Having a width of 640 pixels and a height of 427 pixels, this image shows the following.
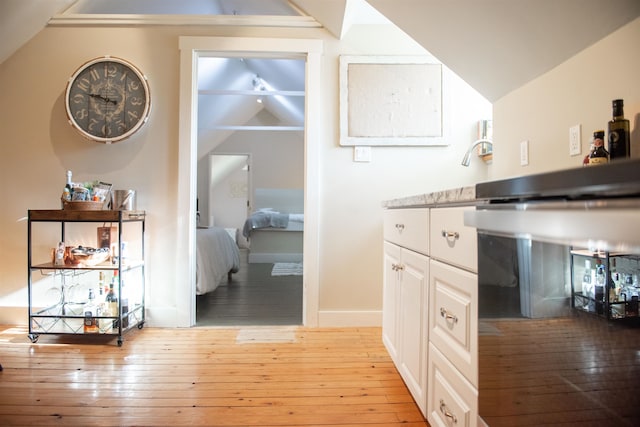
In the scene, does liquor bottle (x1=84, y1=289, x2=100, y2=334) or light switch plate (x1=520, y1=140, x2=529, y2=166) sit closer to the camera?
light switch plate (x1=520, y1=140, x2=529, y2=166)

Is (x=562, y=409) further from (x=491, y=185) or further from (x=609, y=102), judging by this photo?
(x=609, y=102)

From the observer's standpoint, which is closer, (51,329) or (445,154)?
(51,329)

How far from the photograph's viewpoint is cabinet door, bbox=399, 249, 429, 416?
1.30 m

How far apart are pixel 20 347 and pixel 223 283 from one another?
78.7 inches

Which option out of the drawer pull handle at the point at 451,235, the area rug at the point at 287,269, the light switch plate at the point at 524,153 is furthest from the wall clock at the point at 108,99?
the area rug at the point at 287,269

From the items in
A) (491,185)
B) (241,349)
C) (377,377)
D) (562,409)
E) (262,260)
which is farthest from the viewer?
(262,260)

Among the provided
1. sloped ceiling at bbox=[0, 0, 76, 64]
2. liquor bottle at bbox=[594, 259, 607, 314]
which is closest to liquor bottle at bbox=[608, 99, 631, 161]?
liquor bottle at bbox=[594, 259, 607, 314]

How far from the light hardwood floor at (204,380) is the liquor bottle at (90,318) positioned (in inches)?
2.8

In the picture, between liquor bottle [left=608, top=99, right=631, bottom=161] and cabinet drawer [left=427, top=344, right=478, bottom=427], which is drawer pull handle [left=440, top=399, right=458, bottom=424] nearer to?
cabinet drawer [left=427, top=344, right=478, bottom=427]

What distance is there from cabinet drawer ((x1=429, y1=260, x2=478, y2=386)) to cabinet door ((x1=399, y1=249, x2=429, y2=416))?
0.24 ft

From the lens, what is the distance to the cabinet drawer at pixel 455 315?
0.93 metres

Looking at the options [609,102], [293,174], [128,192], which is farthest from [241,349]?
[293,174]

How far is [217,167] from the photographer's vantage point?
786 cm

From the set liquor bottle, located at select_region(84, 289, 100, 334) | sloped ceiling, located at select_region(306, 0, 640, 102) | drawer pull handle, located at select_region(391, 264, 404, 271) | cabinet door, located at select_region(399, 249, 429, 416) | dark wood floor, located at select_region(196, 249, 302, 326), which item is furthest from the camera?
dark wood floor, located at select_region(196, 249, 302, 326)
